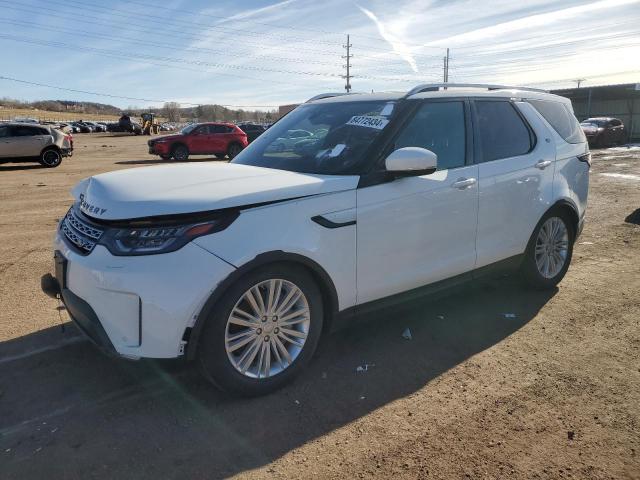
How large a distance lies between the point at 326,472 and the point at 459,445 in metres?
0.74

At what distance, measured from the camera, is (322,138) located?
4.02 meters

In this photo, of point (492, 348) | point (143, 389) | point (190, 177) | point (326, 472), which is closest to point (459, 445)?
point (326, 472)

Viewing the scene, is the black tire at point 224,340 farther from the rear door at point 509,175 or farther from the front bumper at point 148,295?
the rear door at point 509,175

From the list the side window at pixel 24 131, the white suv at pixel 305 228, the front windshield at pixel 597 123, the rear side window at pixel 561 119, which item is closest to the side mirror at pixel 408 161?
the white suv at pixel 305 228

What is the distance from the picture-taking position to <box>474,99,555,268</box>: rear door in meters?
4.24

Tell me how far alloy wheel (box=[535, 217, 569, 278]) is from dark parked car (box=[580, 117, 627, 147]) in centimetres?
2653

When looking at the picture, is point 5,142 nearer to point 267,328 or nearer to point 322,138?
point 322,138

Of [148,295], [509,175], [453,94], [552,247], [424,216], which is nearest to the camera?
[148,295]

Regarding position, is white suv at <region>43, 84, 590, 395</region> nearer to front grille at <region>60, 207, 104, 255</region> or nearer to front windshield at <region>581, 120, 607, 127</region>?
front grille at <region>60, 207, 104, 255</region>

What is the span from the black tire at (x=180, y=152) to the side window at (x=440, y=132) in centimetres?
2075

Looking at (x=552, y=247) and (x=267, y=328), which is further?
(x=552, y=247)

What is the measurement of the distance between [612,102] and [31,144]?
4285 cm

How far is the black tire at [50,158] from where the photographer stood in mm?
19250

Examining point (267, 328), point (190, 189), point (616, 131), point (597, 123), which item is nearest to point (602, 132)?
point (597, 123)
